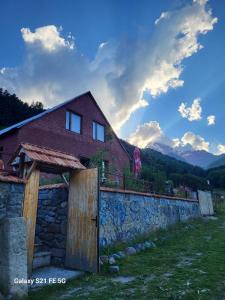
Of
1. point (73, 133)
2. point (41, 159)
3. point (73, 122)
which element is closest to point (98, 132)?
point (73, 122)

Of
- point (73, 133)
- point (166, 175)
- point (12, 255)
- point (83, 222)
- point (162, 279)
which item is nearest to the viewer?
point (12, 255)

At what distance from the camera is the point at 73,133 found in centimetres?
1895

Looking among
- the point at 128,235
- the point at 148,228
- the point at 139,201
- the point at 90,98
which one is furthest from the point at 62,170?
Answer: the point at 90,98

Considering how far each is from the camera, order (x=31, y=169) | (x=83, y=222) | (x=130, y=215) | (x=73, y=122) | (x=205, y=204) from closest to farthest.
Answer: (x=31, y=169)
(x=83, y=222)
(x=130, y=215)
(x=73, y=122)
(x=205, y=204)

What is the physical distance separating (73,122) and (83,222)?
42.2 ft

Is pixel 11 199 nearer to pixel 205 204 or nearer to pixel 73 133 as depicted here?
pixel 73 133

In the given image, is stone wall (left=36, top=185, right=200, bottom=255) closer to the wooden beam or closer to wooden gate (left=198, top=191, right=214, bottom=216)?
the wooden beam

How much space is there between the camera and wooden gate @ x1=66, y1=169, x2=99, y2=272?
711 cm

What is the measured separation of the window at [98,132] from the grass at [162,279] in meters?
12.7

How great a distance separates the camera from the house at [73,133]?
52.6 feet

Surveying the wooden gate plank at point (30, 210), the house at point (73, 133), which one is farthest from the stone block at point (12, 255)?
the house at point (73, 133)

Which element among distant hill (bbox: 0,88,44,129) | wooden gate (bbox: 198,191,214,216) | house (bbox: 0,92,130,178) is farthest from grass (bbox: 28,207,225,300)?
distant hill (bbox: 0,88,44,129)

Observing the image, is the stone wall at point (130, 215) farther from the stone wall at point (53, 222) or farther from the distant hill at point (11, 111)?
the distant hill at point (11, 111)

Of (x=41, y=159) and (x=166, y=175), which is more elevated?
(x=166, y=175)
